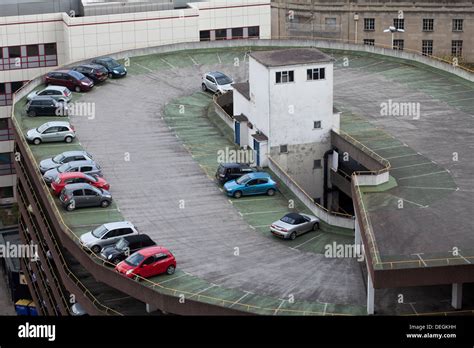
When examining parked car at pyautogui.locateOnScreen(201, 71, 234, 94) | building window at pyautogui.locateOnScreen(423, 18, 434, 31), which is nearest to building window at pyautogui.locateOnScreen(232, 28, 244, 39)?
parked car at pyautogui.locateOnScreen(201, 71, 234, 94)

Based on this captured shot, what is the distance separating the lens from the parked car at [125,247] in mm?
65250

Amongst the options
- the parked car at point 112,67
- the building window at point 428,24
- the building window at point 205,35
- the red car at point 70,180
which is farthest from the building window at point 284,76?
the building window at point 428,24

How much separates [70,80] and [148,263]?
4048 centimetres

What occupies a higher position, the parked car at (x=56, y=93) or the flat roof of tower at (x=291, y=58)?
the flat roof of tower at (x=291, y=58)

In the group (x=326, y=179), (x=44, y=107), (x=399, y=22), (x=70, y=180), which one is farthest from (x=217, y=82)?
(x=399, y=22)

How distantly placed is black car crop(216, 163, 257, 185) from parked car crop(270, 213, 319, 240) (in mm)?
9115

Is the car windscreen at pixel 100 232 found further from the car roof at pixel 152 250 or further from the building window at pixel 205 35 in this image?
the building window at pixel 205 35

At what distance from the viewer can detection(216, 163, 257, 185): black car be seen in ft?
257

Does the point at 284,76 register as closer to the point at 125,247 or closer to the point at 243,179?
the point at 243,179

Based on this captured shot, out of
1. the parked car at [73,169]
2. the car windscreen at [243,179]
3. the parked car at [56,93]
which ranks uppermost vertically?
the parked car at [56,93]

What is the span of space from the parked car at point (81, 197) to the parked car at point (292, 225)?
478 inches

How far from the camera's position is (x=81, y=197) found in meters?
73.6

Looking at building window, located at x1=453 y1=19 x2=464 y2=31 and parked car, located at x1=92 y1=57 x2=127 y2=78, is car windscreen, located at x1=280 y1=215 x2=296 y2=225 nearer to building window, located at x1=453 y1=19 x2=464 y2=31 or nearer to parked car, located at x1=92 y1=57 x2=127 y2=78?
parked car, located at x1=92 y1=57 x2=127 y2=78
